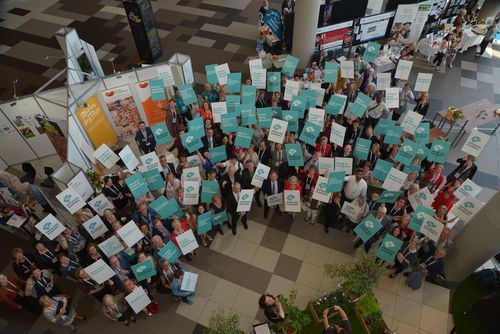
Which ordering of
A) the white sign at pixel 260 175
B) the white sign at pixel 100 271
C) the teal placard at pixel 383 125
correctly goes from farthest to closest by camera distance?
the teal placard at pixel 383 125 → the white sign at pixel 260 175 → the white sign at pixel 100 271

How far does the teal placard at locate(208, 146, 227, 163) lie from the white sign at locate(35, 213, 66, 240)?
373 cm

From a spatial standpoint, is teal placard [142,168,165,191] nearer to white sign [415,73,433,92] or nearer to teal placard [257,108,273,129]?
teal placard [257,108,273,129]

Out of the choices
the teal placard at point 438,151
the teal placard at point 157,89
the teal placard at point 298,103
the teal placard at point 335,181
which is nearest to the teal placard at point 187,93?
the teal placard at point 157,89

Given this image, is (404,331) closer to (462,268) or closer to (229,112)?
(462,268)

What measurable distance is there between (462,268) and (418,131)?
3.42 meters

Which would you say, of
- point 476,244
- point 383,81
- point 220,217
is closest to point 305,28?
point 383,81

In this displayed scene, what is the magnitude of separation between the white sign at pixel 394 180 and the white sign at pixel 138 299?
576 centimetres

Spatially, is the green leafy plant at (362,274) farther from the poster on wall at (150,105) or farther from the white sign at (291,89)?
the poster on wall at (150,105)

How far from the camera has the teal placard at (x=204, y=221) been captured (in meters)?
7.94

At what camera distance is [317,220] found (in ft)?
31.0

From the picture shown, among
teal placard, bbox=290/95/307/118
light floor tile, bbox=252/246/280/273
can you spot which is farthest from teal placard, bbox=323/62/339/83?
light floor tile, bbox=252/246/280/273

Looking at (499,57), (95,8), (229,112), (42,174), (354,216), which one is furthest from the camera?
(95,8)

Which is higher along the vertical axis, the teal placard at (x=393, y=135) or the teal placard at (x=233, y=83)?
the teal placard at (x=233, y=83)

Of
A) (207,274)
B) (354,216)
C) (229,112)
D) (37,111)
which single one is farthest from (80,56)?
(354,216)
